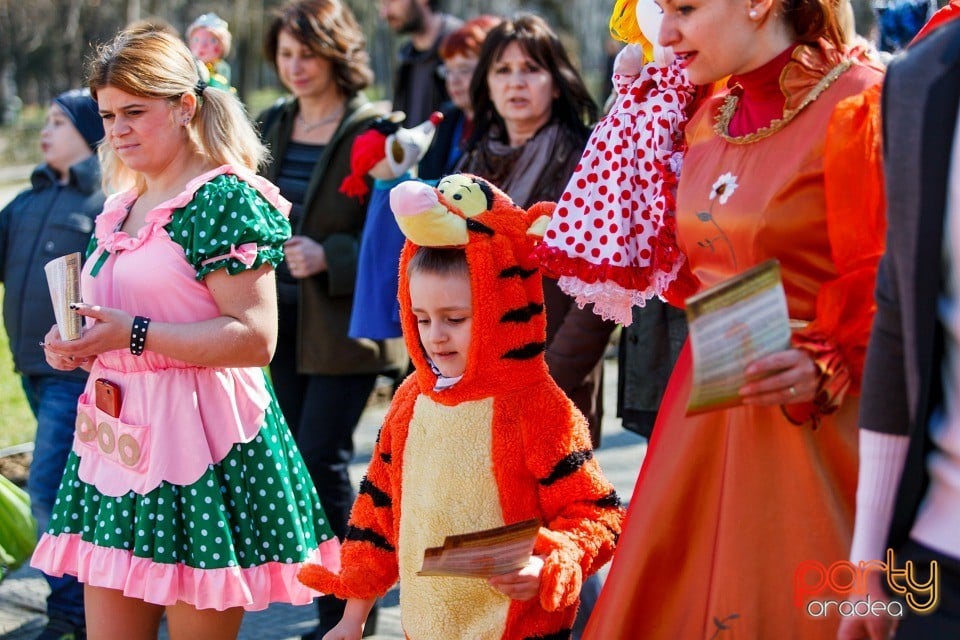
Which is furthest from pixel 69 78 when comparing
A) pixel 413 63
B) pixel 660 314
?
pixel 660 314

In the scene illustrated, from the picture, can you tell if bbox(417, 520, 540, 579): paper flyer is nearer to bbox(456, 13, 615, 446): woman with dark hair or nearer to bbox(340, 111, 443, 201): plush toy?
bbox(456, 13, 615, 446): woman with dark hair

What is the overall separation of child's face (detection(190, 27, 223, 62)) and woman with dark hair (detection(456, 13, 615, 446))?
54.6 inches

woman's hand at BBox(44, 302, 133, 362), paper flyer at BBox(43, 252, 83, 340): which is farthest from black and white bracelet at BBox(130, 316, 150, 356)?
paper flyer at BBox(43, 252, 83, 340)

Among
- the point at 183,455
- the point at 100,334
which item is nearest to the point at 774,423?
the point at 183,455

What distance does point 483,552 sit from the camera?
2.37m

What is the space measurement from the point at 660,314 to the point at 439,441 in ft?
4.08

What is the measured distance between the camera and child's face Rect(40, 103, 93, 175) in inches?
194

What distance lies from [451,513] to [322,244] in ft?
6.98

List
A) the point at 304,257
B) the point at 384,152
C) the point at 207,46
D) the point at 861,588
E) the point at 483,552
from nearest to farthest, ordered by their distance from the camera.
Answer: the point at 861,588 → the point at 483,552 → the point at 384,152 → the point at 304,257 → the point at 207,46

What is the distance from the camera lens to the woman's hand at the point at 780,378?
2.10 m

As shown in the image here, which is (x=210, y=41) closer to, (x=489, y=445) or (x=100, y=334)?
(x=100, y=334)

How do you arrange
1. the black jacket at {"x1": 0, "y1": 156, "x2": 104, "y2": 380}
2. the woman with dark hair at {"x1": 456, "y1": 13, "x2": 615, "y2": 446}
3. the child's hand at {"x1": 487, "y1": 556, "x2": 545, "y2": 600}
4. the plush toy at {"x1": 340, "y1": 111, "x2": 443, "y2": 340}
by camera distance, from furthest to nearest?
1. the black jacket at {"x1": 0, "y1": 156, "x2": 104, "y2": 380}
2. the plush toy at {"x1": 340, "y1": 111, "x2": 443, "y2": 340}
3. the woman with dark hair at {"x1": 456, "y1": 13, "x2": 615, "y2": 446}
4. the child's hand at {"x1": 487, "y1": 556, "x2": 545, "y2": 600}

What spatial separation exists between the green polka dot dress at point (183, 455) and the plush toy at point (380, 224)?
92 centimetres

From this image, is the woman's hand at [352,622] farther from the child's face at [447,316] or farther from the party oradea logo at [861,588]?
the party oradea logo at [861,588]
